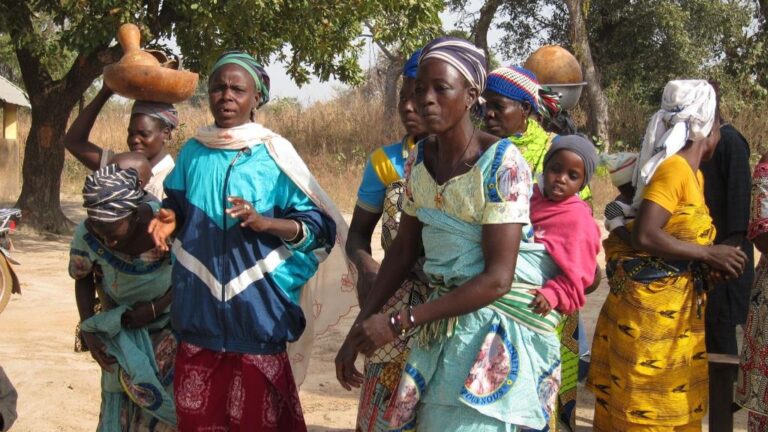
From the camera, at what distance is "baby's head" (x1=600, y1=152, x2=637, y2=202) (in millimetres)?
3889

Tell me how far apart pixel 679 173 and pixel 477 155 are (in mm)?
1450

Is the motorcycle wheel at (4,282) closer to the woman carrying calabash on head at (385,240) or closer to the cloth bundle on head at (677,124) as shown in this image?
the woman carrying calabash on head at (385,240)

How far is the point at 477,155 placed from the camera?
246 centimetres

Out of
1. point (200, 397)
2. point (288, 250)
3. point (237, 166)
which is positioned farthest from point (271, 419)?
point (237, 166)

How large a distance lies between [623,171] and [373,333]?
1.94 metres

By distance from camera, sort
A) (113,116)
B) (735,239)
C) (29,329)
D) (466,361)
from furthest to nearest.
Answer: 1. (113,116)
2. (29,329)
3. (735,239)
4. (466,361)

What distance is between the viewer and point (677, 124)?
365 centimetres

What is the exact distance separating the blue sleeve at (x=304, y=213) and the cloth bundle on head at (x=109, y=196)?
1.76 ft

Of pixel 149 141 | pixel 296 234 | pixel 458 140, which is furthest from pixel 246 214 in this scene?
pixel 149 141

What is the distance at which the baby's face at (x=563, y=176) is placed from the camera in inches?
116

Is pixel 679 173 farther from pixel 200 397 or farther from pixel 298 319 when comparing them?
pixel 200 397

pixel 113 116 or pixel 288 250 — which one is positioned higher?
pixel 113 116

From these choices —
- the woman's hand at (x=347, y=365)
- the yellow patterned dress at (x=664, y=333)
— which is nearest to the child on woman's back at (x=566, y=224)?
the woman's hand at (x=347, y=365)

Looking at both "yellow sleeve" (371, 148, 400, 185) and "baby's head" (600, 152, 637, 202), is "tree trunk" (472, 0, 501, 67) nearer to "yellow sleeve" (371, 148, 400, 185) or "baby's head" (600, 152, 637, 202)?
"baby's head" (600, 152, 637, 202)
